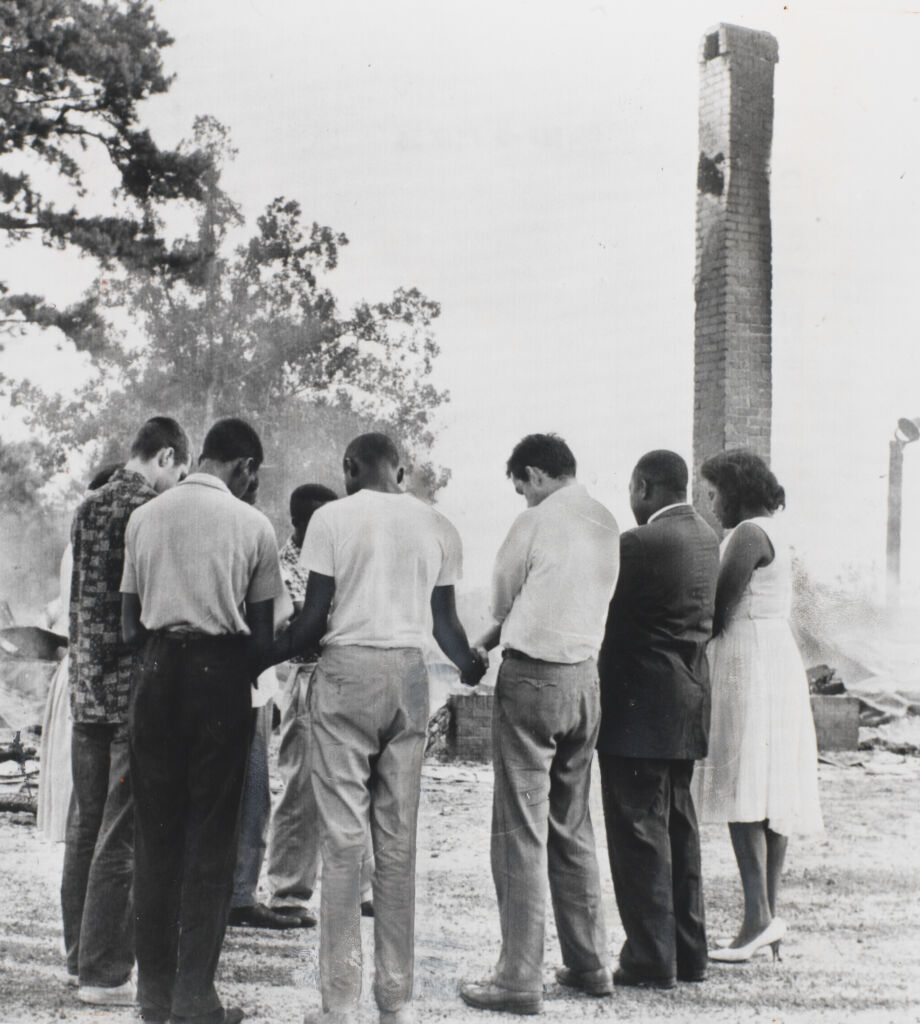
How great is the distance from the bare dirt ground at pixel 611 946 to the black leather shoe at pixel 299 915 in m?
0.12

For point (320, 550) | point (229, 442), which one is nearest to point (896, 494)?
point (320, 550)

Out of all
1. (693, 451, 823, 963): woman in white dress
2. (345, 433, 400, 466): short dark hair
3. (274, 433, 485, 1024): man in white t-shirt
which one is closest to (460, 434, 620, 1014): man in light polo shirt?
(274, 433, 485, 1024): man in white t-shirt

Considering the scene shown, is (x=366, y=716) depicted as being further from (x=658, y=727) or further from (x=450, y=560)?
(x=658, y=727)

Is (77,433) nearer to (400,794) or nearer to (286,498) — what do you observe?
(286,498)

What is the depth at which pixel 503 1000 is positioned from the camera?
3912 mm

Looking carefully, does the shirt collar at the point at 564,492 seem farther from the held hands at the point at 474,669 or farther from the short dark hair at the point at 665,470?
the held hands at the point at 474,669

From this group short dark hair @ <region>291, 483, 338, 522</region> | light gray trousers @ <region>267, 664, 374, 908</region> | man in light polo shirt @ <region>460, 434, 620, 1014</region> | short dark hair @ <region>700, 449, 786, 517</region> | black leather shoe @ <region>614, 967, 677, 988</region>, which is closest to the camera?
man in light polo shirt @ <region>460, 434, 620, 1014</region>

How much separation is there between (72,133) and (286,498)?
345cm

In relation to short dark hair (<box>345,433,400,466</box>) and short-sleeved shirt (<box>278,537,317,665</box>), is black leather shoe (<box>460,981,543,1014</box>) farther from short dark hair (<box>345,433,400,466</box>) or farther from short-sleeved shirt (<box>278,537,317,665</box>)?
short dark hair (<box>345,433,400,466</box>)

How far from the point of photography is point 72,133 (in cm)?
814

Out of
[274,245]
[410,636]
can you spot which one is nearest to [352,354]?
[274,245]

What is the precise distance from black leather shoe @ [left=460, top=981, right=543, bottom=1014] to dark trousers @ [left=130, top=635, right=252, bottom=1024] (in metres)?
0.90

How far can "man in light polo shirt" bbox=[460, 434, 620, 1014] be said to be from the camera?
399 cm

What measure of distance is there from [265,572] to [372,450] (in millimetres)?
566
